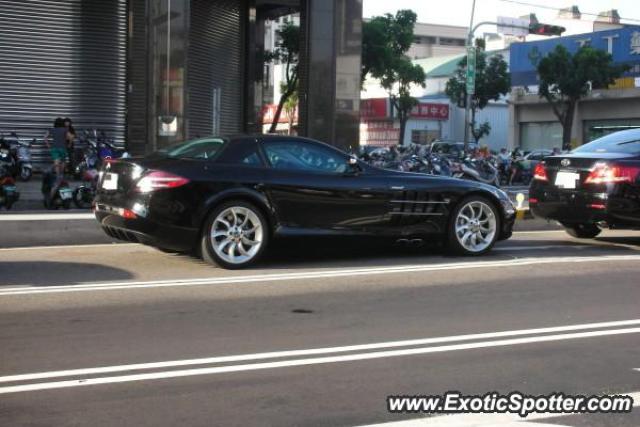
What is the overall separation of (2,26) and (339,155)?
13008mm

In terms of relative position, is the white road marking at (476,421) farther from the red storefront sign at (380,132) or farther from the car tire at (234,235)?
the red storefront sign at (380,132)

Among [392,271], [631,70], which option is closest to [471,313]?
[392,271]

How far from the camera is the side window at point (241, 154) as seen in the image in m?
8.83

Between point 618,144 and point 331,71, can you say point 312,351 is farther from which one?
point 331,71

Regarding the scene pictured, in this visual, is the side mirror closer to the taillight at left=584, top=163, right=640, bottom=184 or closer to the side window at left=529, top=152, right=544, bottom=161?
the taillight at left=584, top=163, right=640, bottom=184

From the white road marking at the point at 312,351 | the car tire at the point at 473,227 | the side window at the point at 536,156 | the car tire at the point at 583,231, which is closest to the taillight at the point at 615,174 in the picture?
the car tire at the point at 473,227

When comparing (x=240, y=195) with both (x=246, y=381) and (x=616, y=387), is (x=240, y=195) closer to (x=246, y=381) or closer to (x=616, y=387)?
(x=246, y=381)

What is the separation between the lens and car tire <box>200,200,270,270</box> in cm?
862

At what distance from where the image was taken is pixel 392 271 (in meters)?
8.91

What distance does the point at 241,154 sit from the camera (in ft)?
29.3

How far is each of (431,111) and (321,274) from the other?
202 ft

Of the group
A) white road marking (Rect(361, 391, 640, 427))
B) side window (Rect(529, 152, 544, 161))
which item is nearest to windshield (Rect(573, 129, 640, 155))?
white road marking (Rect(361, 391, 640, 427))

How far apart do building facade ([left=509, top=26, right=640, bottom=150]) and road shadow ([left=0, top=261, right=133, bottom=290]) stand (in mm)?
40631

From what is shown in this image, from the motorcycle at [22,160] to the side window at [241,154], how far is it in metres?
10.2
